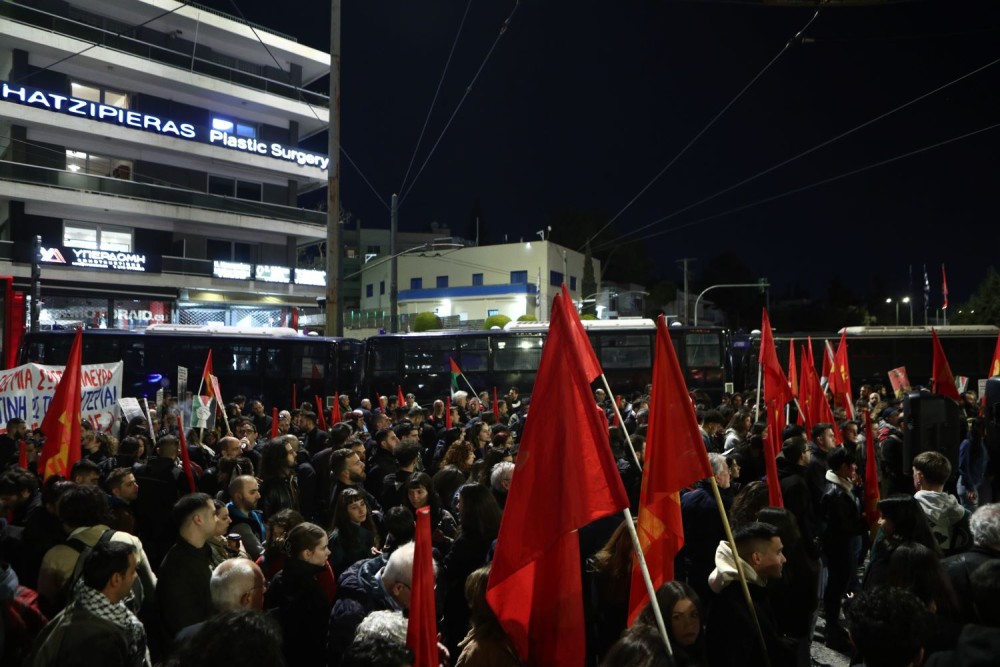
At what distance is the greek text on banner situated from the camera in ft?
32.4

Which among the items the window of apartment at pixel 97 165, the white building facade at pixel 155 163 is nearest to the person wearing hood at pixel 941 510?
the white building facade at pixel 155 163

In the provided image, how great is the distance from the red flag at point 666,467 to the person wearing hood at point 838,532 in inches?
110

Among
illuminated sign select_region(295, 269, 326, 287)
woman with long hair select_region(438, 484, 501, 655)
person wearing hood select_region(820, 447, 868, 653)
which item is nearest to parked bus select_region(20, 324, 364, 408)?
illuminated sign select_region(295, 269, 326, 287)

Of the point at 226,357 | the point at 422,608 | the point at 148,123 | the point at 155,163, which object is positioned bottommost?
the point at 422,608

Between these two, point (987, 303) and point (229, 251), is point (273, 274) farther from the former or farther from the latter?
point (987, 303)

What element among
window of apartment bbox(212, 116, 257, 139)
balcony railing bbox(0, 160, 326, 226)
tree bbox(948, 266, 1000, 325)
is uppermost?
window of apartment bbox(212, 116, 257, 139)

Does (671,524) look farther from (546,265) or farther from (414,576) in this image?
(546,265)

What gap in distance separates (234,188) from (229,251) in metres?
2.95

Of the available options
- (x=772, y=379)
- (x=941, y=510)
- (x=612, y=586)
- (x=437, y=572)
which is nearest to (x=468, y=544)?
(x=437, y=572)

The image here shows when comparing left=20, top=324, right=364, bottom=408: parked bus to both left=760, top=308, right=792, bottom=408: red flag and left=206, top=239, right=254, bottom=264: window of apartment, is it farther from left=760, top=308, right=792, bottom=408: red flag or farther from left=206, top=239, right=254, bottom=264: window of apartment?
left=760, top=308, right=792, bottom=408: red flag

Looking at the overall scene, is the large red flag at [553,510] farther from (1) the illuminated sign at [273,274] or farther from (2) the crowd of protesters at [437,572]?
(1) the illuminated sign at [273,274]

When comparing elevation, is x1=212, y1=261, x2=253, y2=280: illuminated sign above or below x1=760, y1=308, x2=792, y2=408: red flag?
above

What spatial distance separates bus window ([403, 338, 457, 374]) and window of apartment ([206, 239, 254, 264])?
45.4 feet

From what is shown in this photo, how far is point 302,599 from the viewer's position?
4.00 m
